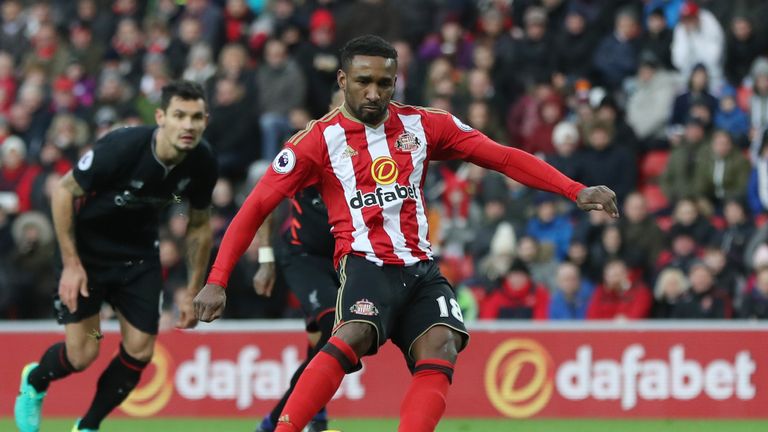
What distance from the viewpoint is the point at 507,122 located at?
50.8ft

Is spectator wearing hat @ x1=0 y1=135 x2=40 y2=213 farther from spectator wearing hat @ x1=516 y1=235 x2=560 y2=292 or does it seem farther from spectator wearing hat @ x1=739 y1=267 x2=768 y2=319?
spectator wearing hat @ x1=739 y1=267 x2=768 y2=319

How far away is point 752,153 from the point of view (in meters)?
14.3

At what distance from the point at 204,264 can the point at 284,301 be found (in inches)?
179

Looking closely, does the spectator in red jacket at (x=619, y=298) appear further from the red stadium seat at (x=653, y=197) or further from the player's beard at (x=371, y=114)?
the player's beard at (x=371, y=114)

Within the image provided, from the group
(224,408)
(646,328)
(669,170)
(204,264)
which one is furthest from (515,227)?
(204,264)

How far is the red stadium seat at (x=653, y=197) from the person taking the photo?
14430 mm

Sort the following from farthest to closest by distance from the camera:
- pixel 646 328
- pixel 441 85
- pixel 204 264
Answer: pixel 441 85
pixel 646 328
pixel 204 264

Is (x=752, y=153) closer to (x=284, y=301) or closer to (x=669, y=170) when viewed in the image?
(x=669, y=170)

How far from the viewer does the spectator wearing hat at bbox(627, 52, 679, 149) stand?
15.1m

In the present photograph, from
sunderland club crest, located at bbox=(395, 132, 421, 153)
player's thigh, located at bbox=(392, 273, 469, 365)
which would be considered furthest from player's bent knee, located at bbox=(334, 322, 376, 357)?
sunderland club crest, located at bbox=(395, 132, 421, 153)

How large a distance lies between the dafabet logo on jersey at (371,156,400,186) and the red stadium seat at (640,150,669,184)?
7.95 m

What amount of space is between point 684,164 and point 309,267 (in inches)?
250

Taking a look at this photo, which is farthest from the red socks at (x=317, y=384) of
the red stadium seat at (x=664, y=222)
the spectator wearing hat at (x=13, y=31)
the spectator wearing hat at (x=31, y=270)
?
Answer: the spectator wearing hat at (x=13, y=31)

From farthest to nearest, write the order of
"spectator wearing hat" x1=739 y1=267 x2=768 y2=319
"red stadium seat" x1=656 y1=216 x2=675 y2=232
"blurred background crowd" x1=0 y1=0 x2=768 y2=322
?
1. "red stadium seat" x1=656 y1=216 x2=675 y2=232
2. "blurred background crowd" x1=0 y1=0 x2=768 y2=322
3. "spectator wearing hat" x1=739 y1=267 x2=768 y2=319
